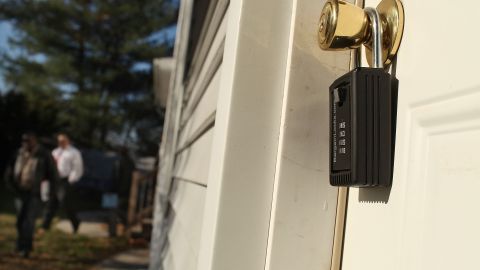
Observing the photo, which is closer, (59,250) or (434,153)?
(434,153)

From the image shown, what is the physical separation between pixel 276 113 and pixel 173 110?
3.74 m

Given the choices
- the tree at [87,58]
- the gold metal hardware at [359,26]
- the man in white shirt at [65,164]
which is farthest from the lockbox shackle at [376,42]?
the tree at [87,58]

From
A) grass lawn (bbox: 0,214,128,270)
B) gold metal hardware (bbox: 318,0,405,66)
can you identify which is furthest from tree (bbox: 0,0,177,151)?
gold metal hardware (bbox: 318,0,405,66)

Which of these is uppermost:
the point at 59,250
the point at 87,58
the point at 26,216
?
the point at 87,58

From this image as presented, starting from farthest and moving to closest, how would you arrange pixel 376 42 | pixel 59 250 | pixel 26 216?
pixel 59 250, pixel 26 216, pixel 376 42

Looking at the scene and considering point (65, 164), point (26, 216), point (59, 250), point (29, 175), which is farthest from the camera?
point (65, 164)

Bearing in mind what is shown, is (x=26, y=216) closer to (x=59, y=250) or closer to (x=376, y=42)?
(x=59, y=250)

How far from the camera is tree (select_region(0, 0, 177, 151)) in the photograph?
61.1 feet

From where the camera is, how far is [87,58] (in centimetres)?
1928

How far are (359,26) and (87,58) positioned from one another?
19717 mm

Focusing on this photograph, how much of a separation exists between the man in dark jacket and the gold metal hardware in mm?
7400

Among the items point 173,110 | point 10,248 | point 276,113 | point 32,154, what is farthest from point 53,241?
point 276,113

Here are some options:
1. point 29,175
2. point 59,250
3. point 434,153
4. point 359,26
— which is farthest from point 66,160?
point 434,153

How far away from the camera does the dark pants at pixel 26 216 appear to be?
769 cm
